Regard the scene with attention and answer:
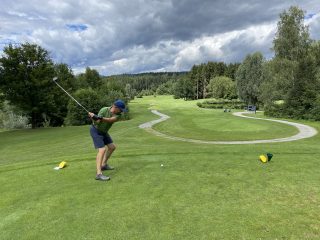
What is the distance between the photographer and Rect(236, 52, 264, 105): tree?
242ft

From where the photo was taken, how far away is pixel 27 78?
38812 mm

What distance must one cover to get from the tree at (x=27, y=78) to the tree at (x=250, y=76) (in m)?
49.8

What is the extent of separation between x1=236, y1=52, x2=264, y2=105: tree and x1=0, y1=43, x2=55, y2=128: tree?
164 ft

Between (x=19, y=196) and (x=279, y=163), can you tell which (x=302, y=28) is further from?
(x=19, y=196)

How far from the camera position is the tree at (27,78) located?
37750 millimetres

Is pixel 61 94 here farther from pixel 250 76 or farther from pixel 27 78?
pixel 250 76

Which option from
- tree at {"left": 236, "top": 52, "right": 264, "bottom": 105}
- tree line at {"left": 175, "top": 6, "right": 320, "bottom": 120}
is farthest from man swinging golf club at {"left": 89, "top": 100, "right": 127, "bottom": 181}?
tree at {"left": 236, "top": 52, "right": 264, "bottom": 105}

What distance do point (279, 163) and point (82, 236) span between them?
6.50 meters

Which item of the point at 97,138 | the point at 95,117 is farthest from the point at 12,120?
the point at 95,117

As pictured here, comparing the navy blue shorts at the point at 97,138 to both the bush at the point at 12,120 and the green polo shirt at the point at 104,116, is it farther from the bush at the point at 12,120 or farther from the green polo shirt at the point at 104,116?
the bush at the point at 12,120

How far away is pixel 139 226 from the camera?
17.2 ft

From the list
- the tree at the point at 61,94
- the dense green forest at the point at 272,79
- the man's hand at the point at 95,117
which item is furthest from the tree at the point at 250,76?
the man's hand at the point at 95,117

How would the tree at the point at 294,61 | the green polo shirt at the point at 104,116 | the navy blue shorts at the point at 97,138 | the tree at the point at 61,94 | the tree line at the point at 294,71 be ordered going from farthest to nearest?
the tree at the point at 61,94 < the tree at the point at 294,61 < the tree line at the point at 294,71 < the navy blue shorts at the point at 97,138 < the green polo shirt at the point at 104,116

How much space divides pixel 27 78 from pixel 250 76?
53433 millimetres
